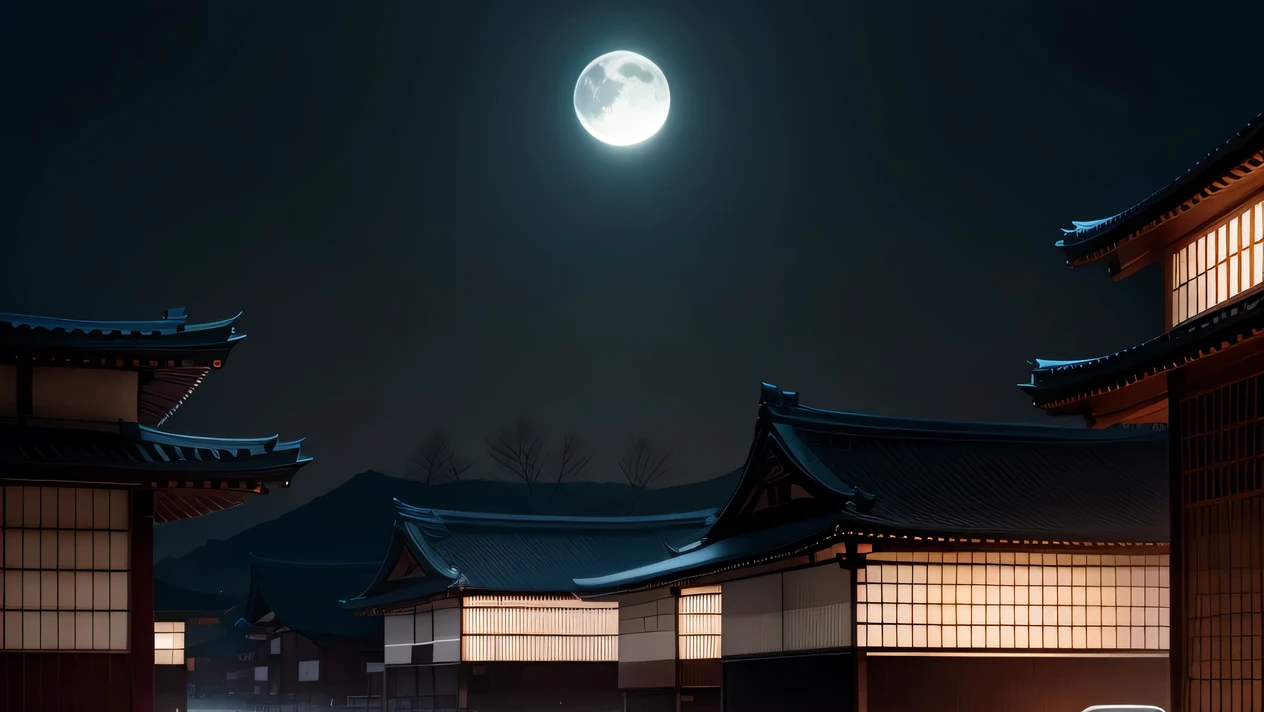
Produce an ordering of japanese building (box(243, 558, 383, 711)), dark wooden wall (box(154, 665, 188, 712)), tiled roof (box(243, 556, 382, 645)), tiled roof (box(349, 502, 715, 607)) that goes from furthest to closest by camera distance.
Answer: tiled roof (box(243, 556, 382, 645)) → japanese building (box(243, 558, 383, 711)) → tiled roof (box(349, 502, 715, 607)) → dark wooden wall (box(154, 665, 188, 712))

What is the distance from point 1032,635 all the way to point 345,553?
377 feet

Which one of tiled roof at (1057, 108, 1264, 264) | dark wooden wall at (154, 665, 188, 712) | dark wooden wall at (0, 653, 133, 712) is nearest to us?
tiled roof at (1057, 108, 1264, 264)

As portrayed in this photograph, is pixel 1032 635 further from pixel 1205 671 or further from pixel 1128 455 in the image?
pixel 1205 671

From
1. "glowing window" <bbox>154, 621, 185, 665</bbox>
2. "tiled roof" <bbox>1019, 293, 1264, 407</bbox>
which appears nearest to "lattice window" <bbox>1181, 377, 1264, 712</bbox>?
"tiled roof" <bbox>1019, 293, 1264, 407</bbox>

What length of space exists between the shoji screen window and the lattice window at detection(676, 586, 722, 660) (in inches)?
626

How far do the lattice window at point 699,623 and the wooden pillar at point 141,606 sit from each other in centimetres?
1549

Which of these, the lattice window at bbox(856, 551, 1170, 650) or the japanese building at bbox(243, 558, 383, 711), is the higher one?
the lattice window at bbox(856, 551, 1170, 650)

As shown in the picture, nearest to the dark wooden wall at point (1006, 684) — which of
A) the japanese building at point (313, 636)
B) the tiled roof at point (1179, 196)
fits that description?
the tiled roof at point (1179, 196)

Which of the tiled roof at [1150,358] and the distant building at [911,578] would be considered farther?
the distant building at [911,578]

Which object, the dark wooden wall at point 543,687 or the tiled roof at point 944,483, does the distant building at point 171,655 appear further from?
the tiled roof at point 944,483

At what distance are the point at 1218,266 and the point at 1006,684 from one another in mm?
10677

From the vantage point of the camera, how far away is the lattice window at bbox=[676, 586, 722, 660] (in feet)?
103

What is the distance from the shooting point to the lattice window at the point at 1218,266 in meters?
15.4

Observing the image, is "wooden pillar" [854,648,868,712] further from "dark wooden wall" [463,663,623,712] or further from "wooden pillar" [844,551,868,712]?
"dark wooden wall" [463,663,623,712]
